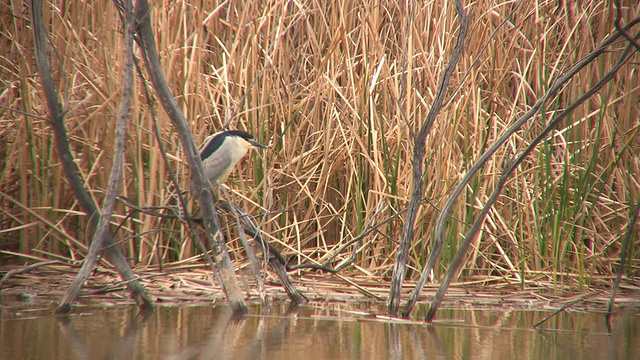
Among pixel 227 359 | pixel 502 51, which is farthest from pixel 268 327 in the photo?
pixel 502 51

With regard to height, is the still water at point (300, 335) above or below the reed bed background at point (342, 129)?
below

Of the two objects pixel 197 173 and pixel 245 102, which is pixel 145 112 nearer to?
pixel 245 102

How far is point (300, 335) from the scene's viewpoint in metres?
2.87

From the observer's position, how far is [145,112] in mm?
4180

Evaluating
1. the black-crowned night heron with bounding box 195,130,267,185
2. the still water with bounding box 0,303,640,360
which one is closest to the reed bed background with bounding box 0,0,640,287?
the black-crowned night heron with bounding box 195,130,267,185

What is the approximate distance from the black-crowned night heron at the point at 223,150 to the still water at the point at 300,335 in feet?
3.17

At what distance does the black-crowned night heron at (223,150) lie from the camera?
4047mm

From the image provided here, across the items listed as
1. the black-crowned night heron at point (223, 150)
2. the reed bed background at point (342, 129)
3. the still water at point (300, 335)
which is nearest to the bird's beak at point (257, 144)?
the black-crowned night heron at point (223, 150)

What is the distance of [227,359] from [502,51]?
3.03 m

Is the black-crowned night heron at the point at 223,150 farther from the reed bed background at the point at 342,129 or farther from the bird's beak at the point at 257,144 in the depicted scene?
the reed bed background at the point at 342,129

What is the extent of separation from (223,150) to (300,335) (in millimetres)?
1497

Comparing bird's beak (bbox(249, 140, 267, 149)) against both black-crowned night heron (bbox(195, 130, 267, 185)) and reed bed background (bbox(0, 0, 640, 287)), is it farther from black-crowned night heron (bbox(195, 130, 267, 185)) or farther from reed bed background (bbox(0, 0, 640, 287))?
reed bed background (bbox(0, 0, 640, 287))

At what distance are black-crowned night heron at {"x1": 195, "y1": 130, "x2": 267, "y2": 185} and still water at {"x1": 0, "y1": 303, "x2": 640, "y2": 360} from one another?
966 mm

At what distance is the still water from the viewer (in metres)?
2.58
